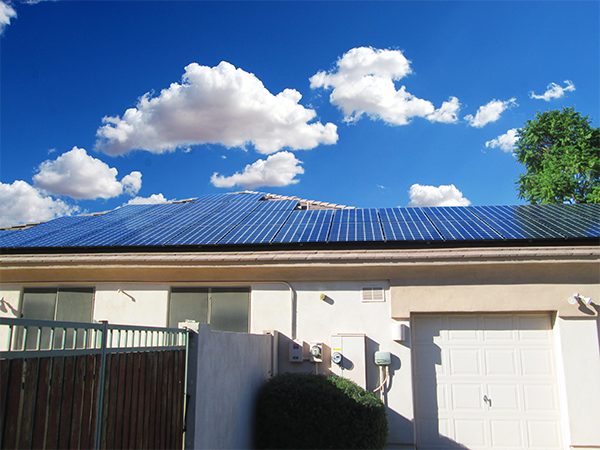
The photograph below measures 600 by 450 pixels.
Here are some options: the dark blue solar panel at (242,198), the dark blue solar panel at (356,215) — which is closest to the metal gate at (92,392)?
the dark blue solar panel at (356,215)

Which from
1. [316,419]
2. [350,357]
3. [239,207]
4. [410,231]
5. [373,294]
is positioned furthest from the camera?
[239,207]

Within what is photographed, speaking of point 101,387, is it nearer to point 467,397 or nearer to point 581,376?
point 467,397

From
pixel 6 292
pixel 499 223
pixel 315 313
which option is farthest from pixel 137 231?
pixel 499 223

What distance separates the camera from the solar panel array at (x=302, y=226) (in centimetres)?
969

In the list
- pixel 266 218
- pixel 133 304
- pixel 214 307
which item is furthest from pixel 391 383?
pixel 133 304

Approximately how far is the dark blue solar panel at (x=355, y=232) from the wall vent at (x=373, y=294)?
108 centimetres

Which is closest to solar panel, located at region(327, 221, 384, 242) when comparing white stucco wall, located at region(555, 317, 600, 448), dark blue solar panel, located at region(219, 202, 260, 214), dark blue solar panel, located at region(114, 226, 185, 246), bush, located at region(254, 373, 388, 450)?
bush, located at region(254, 373, 388, 450)

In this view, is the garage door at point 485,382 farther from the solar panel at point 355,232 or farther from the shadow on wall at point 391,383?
the solar panel at point 355,232

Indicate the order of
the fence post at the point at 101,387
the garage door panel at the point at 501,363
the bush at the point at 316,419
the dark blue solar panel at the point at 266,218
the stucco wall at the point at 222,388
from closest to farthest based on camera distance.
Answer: the fence post at the point at 101,387 < the stucco wall at the point at 222,388 < the bush at the point at 316,419 < the garage door panel at the point at 501,363 < the dark blue solar panel at the point at 266,218

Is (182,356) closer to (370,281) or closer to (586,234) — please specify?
(370,281)

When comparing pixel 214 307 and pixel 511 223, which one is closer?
pixel 214 307

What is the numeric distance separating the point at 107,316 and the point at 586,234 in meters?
10.5

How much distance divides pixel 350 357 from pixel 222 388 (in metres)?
3.92

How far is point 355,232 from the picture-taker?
33.4 feet
